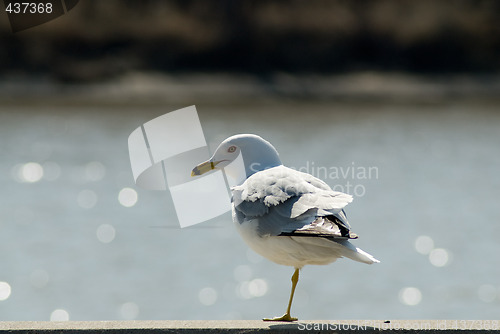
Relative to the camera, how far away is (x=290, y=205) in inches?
162

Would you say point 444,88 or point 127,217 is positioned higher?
point 127,217

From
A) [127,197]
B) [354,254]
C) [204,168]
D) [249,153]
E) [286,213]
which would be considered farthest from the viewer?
[127,197]

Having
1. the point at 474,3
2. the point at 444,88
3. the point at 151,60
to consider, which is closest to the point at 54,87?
the point at 151,60

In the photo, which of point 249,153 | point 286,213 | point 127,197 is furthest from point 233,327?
point 127,197

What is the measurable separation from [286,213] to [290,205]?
50 millimetres

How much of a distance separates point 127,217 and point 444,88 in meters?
17.0

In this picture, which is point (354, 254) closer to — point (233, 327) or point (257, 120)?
point (233, 327)

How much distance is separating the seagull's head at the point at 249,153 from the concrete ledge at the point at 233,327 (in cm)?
81

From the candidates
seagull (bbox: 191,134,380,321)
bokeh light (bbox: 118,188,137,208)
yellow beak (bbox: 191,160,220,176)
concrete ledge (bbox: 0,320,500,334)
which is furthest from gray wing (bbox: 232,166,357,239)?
bokeh light (bbox: 118,188,137,208)

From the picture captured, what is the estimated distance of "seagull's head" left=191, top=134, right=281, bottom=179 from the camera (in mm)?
4449

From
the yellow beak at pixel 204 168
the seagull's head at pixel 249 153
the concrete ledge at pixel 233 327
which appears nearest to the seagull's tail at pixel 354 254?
the concrete ledge at pixel 233 327

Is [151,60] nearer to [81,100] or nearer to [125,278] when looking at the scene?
[81,100]

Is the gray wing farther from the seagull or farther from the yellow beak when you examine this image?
the yellow beak

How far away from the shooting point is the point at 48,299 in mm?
12883
